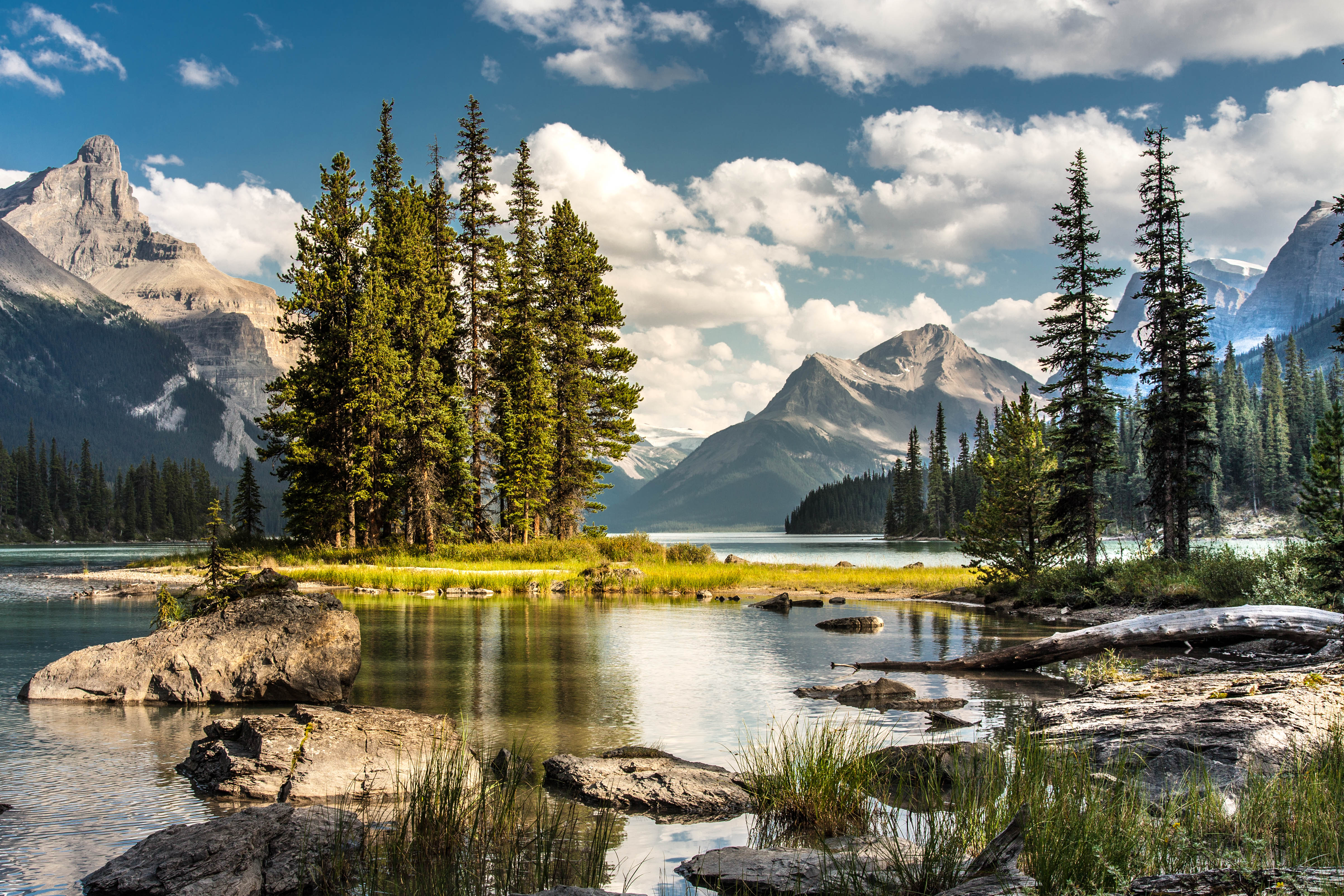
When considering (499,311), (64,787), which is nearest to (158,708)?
(64,787)

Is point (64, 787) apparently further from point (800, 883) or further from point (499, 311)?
point (499, 311)

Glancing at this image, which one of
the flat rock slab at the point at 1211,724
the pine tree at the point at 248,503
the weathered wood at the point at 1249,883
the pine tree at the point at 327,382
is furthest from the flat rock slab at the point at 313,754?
the pine tree at the point at 248,503

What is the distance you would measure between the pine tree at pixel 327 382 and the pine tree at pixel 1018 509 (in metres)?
32.9

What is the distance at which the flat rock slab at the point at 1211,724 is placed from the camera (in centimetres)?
809

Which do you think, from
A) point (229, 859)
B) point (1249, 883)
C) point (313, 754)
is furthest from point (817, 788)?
point (313, 754)

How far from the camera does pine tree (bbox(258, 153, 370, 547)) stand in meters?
45.3

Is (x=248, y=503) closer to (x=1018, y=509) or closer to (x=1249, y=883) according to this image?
(x=1018, y=509)

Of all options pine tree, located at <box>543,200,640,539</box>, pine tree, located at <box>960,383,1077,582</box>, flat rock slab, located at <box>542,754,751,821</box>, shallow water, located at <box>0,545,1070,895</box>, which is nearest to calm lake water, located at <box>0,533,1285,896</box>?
shallow water, located at <box>0,545,1070,895</box>

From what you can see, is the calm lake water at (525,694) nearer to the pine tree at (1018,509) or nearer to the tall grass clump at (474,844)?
the tall grass clump at (474,844)

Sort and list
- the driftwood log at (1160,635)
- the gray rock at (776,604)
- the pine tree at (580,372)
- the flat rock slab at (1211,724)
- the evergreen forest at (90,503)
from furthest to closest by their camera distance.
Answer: the evergreen forest at (90,503) → the pine tree at (580,372) → the gray rock at (776,604) → the driftwood log at (1160,635) → the flat rock slab at (1211,724)

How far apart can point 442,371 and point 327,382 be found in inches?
305

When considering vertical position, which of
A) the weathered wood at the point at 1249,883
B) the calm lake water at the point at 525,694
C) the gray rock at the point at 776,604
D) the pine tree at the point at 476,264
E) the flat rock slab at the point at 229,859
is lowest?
the gray rock at the point at 776,604

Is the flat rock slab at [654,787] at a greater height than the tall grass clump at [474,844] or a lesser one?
lesser

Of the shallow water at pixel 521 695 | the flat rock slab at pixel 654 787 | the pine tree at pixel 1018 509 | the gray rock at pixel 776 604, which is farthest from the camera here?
the pine tree at pixel 1018 509
